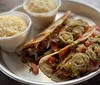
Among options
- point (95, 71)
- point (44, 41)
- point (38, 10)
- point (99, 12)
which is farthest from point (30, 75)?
point (99, 12)

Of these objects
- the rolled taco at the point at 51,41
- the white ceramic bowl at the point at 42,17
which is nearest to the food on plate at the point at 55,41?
the rolled taco at the point at 51,41

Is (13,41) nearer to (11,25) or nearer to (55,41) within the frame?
(11,25)

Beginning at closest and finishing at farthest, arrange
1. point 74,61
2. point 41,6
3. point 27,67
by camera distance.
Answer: point 74,61
point 27,67
point 41,6

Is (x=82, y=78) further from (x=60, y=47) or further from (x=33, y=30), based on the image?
(x=33, y=30)

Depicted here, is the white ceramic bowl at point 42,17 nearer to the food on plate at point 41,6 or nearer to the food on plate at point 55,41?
the food on plate at point 41,6

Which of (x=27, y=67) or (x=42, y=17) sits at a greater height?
(x=42, y=17)

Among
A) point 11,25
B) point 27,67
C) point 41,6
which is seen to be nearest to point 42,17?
point 41,6

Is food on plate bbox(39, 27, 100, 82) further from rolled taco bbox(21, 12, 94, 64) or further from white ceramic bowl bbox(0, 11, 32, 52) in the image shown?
white ceramic bowl bbox(0, 11, 32, 52)
